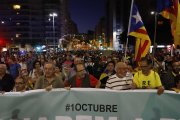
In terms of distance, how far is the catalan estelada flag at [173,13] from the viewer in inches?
421

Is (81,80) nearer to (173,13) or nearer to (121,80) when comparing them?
(121,80)

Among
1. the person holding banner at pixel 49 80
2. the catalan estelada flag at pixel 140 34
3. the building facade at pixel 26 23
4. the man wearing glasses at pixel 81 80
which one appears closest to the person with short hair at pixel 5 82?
the person holding banner at pixel 49 80

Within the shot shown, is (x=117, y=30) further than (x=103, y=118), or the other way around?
(x=117, y=30)

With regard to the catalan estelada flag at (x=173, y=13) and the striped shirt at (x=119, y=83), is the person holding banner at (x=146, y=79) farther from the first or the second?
the catalan estelada flag at (x=173, y=13)

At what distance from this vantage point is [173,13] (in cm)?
1220

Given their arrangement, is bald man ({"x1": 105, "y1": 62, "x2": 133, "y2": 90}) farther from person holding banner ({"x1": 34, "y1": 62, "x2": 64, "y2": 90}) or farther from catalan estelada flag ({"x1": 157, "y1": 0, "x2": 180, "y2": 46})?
catalan estelada flag ({"x1": 157, "y1": 0, "x2": 180, "y2": 46})

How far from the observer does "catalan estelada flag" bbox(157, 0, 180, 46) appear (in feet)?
35.1

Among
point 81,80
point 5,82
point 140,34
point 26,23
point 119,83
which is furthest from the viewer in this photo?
point 26,23

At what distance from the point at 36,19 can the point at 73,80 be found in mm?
190053

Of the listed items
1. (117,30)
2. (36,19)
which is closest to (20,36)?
(36,19)

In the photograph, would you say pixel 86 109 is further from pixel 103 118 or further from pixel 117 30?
pixel 117 30

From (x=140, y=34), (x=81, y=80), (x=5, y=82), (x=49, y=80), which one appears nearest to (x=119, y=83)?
(x=81, y=80)

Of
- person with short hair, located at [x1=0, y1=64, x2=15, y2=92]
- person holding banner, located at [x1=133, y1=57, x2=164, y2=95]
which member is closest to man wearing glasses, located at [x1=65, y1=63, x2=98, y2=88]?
person holding banner, located at [x1=133, y1=57, x2=164, y2=95]

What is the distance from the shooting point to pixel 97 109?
7184 millimetres
